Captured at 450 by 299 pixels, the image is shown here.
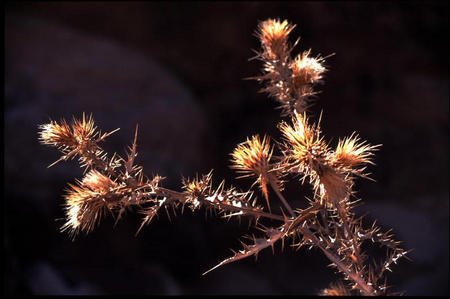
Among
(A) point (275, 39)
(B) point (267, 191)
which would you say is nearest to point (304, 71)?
(A) point (275, 39)

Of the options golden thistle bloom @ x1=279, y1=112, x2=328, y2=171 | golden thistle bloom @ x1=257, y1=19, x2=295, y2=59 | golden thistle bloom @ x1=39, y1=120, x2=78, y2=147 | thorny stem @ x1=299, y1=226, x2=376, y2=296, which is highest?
golden thistle bloom @ x1=257, y1=19, x2=295, y2=59

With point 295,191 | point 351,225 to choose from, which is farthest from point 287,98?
point 295,191

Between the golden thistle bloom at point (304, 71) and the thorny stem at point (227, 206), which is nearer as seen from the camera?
the thorny stem at point (227, 206)

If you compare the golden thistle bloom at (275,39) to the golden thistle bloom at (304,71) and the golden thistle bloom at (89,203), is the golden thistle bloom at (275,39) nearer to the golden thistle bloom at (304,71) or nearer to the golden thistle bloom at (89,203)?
the golden thistle bloom at (304,71)

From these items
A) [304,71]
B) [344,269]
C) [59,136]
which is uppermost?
[304,71]

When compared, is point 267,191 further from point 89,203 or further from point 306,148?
point 89,203

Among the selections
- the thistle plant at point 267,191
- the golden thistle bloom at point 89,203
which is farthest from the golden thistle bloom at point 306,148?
the golden thistle bloom at point 89,203

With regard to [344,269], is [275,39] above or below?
above

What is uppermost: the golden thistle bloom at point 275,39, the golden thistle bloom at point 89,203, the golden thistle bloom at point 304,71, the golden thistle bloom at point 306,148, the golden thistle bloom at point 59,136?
the golden thistle bloom at point 275,39

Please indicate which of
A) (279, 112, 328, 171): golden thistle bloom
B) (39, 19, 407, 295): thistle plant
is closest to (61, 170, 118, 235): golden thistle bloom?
(39, 19, 407, 295): thistle plant

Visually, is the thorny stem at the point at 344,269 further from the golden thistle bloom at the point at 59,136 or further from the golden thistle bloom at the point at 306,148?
the golden thistle bloom at the point at 59,136

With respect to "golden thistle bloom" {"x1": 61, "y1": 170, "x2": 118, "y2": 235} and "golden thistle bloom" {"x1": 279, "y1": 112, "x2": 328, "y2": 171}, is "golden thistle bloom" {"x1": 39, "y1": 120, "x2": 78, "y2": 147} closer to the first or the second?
"golden thistle bloom" {"x1": 61, "y1": 170, "x2": 118, "y2": 235}

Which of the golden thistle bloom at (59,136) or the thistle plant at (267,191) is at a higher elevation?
the golden thistle bloom at (59,136)

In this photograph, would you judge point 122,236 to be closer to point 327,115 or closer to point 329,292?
point 327,115
